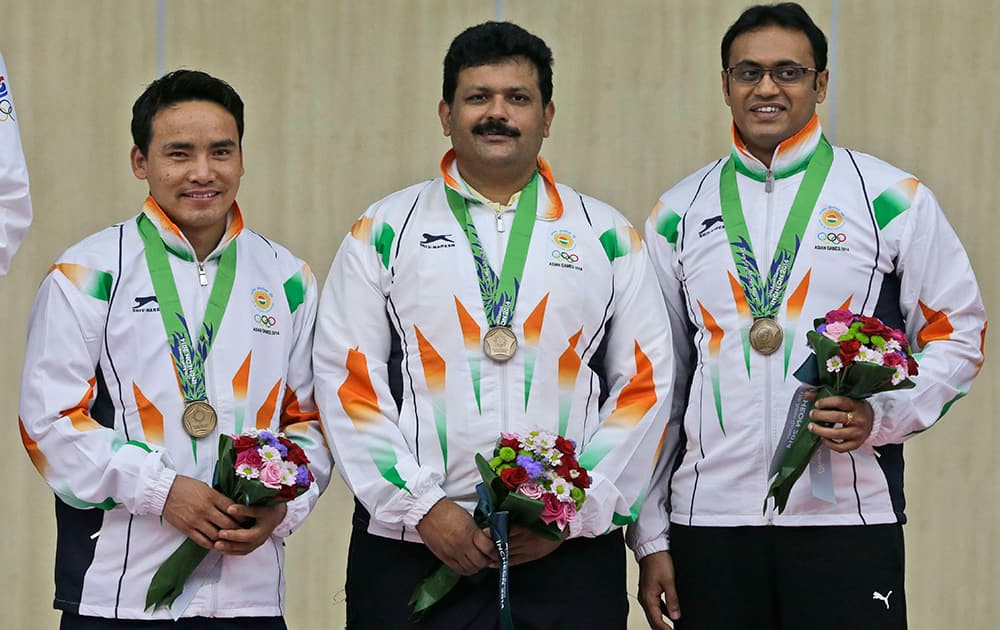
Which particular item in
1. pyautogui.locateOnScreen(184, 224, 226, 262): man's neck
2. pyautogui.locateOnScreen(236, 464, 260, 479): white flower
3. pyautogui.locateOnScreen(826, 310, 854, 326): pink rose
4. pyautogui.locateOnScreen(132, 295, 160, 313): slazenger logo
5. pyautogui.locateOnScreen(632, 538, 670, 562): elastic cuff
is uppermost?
pyautogui.locateOnScreen(184, 224, 226, 262): man's neck

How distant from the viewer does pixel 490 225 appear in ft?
11.0

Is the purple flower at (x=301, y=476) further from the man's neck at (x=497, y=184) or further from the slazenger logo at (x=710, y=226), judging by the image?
the slazenger logo at (x=710, y=226)

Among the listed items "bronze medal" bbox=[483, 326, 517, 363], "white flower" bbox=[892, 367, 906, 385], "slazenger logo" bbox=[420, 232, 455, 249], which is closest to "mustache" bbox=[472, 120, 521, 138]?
"slazenger logo" bbox=[420, 232, 455, 249]

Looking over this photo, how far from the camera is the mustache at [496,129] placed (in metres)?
3.31

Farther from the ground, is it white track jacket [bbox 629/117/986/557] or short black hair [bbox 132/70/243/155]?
short black hair [bbox 132/70/243/155]

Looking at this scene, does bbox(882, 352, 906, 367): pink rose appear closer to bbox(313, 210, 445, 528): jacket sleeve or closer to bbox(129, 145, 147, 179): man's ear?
bbox(313, 210, 445, 528): jacket sleeve

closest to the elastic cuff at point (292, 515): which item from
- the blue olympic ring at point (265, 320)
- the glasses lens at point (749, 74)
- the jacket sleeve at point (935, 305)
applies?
the blue olympic ring at point (265, 320)

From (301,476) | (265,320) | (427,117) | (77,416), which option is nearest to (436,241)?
(265,320)

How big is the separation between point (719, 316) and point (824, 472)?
450mm

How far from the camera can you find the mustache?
3.31m

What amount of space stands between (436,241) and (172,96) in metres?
0.71

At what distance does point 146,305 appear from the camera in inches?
125

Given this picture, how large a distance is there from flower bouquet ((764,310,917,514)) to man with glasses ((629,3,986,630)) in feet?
0.15

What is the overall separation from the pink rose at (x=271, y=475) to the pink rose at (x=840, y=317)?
1.25 meters
